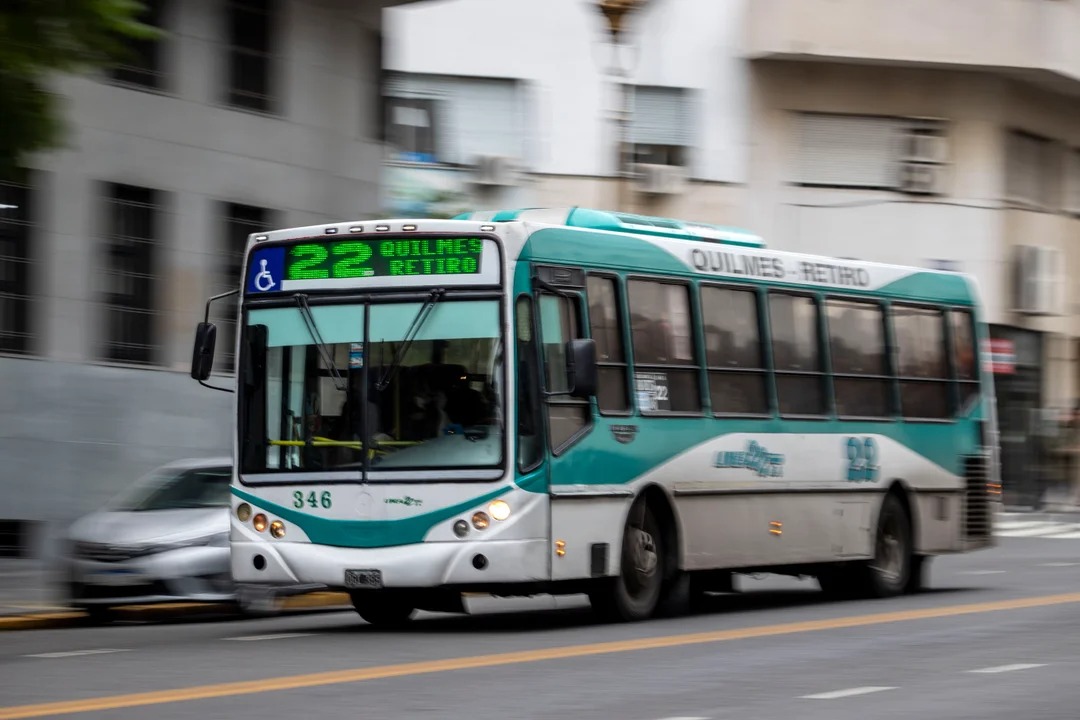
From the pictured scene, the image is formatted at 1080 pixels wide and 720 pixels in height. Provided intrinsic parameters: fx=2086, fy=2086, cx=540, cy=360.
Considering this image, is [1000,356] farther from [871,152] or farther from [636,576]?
[636,576]

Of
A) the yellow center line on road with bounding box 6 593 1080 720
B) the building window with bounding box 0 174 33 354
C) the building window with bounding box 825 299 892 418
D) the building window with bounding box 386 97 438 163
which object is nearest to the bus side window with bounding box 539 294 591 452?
the yellow center line on road with bounding box 6 593 1080 720

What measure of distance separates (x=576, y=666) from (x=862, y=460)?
6.69 meters

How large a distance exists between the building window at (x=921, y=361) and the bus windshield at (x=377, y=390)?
5.81 meters

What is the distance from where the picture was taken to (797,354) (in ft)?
54.6

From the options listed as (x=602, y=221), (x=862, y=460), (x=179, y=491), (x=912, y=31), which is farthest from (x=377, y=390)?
(x=912, y=31)

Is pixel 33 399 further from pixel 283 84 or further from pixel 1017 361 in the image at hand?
pixel 1017 361

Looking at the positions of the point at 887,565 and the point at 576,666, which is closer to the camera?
the point at 576,666

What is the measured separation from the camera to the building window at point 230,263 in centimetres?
2517

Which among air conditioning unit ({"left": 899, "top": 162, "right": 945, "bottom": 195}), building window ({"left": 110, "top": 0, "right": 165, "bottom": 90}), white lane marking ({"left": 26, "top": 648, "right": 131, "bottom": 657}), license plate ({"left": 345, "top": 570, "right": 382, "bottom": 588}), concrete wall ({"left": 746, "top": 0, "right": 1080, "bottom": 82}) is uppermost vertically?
concrete wall ({"left": 746, "top": 0, "right": 1080, "bottom": 82})

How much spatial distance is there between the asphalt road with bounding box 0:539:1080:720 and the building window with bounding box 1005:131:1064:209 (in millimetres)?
24415

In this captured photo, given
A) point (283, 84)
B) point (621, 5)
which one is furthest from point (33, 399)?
point (621, 5)

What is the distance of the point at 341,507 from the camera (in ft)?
44.9

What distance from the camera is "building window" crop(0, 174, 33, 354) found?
22016 mm

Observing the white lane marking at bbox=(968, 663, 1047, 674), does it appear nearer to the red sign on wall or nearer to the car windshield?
the car windshield
